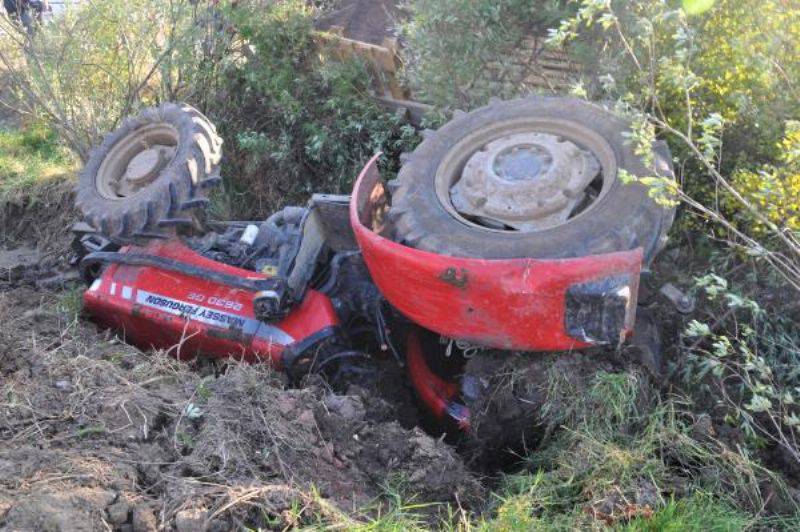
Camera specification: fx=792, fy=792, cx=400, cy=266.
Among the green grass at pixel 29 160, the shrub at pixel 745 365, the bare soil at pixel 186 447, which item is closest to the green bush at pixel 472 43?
the shrub at pixel 745 365

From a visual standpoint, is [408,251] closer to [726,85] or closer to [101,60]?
[726,85]

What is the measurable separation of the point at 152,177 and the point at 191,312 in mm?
917

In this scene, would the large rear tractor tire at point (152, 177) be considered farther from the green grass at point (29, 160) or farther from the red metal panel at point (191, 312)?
the green grass at point (29, 160)

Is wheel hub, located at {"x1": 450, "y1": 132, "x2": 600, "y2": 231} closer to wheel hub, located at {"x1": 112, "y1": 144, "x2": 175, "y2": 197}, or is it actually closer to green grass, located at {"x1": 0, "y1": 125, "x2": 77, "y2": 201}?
wheel hub, located at {"x1": 112, "y1": 144, "x2": 175, "y2": 197}

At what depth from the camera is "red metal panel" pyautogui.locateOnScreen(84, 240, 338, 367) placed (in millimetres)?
3887

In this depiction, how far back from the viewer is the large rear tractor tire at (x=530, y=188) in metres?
3.21

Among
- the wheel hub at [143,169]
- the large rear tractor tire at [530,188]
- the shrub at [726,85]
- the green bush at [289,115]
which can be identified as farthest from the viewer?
the green bush at [289,115]

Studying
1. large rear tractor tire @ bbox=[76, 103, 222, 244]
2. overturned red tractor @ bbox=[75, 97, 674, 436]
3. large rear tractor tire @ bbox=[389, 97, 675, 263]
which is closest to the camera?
overturned red tractor @ bbox=[75, 97, 674, 436]

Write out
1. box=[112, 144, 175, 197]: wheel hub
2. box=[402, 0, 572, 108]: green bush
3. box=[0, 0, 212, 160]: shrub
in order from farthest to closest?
1. box=[0, 0, 212, 160]: shrub
2. box=[402, 0, 572, 108]: green bush
3. box=[112, 144, 175, 197]: wheel hub

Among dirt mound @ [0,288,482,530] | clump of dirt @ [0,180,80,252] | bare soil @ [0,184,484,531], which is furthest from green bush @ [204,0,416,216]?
dirt mound @ [0,288,482,530]

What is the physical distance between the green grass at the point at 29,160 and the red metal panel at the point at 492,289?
4.44 m

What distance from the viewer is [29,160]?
7.20 meters

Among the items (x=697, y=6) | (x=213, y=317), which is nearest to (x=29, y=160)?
(x=213, y=317)

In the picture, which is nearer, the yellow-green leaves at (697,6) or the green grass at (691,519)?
the green grass at (691,519)
